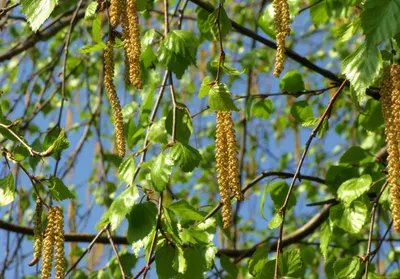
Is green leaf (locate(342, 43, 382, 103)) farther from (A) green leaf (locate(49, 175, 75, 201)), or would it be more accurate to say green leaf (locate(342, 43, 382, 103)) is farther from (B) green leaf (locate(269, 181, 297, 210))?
(B) green leaf (locate(269, 181, 297, 210))

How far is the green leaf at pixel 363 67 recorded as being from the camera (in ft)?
4.62

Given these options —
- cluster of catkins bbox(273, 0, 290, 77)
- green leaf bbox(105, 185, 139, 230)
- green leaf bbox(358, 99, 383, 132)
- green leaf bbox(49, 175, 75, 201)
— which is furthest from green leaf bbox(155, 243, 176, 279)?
green leaf bbox(358, 99, 383, 132)

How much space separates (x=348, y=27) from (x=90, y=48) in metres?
0.68

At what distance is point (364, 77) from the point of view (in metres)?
1.41

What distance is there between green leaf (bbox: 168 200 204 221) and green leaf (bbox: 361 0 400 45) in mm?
637

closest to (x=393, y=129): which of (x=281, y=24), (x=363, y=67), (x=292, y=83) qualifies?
(x=363, y=67)

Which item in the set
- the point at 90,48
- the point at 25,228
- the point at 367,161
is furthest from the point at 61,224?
the point at 367,161

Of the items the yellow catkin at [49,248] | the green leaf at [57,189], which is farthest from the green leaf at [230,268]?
the yellow catkin at [49,248]

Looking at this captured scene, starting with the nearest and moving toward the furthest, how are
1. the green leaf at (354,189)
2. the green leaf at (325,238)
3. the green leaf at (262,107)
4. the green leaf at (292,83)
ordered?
1. the green leaf at (354,189)
2. the green leaf at (325,238)
3. the green leaf at (292,83)
4. the green leaf at (262,107)

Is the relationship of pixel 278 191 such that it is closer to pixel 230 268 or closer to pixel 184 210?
pixel 230 268

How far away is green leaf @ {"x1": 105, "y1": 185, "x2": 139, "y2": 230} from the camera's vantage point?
170 centimetres

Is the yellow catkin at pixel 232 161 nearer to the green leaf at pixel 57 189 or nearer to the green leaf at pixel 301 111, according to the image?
the green leaf at pixel 57 189

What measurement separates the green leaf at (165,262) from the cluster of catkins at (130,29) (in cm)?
50

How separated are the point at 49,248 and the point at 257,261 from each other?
688 mm
